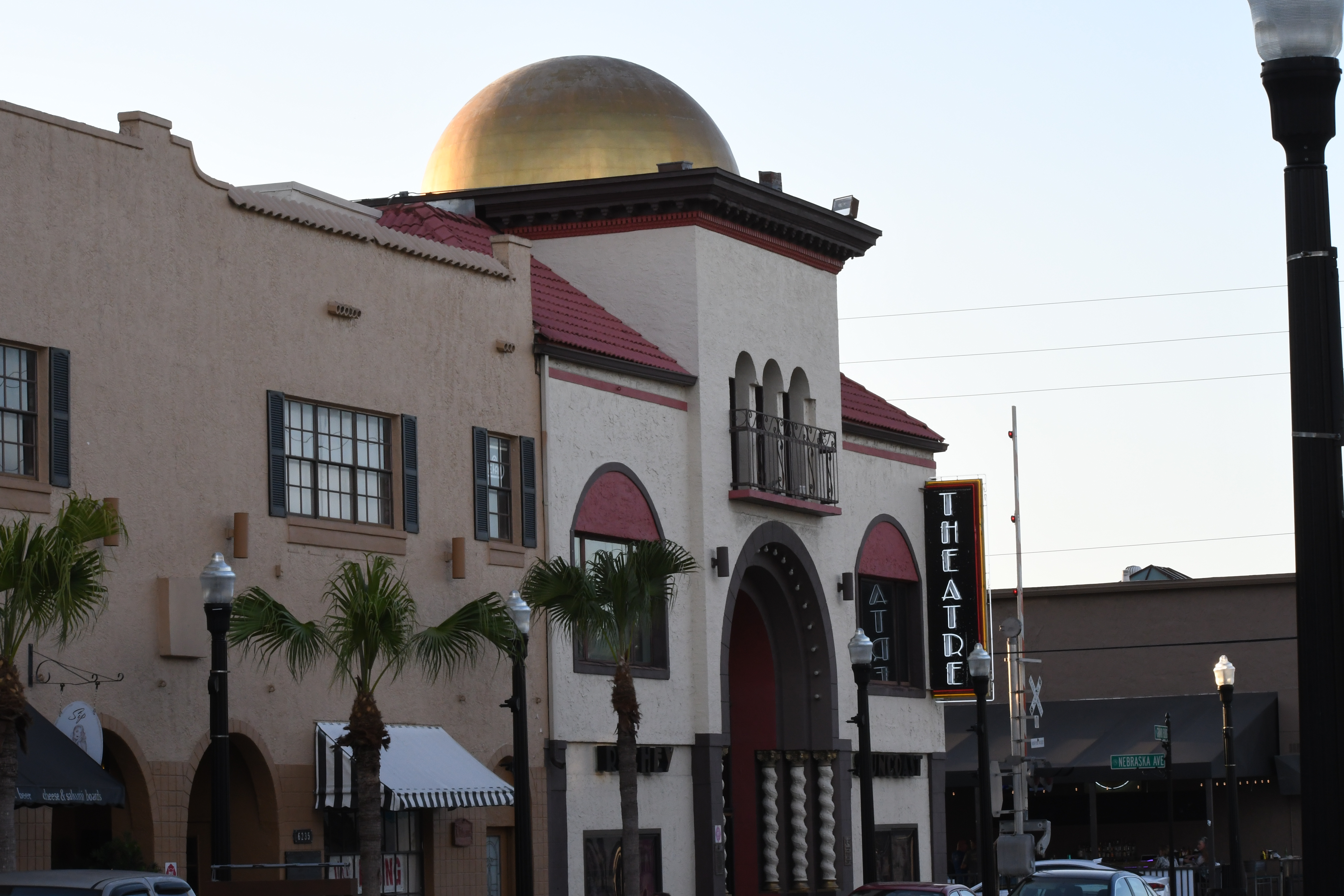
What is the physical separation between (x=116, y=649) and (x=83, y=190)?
5.07 m

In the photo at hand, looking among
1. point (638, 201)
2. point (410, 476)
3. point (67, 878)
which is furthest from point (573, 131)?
point (67, 878)

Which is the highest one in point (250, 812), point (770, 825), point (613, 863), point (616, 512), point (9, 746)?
point (616, 512)

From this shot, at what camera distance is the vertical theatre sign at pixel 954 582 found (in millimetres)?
39719

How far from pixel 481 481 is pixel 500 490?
747mm

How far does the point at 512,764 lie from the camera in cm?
2942

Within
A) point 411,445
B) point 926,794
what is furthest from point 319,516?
point 926,794

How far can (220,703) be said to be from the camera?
18188 mm

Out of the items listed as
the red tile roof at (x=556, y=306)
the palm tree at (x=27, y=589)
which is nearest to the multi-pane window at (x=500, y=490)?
the red tile roof at (x=556, y=306)

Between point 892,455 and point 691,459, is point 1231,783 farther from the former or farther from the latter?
point 691,459

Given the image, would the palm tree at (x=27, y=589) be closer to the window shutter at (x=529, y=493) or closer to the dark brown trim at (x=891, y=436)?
the window shutter at (x=529, y=493)

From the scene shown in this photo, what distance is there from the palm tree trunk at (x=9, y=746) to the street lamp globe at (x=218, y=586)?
175cm

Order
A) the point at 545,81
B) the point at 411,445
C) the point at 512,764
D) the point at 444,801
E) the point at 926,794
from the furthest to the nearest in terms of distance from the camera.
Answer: the point at 926,794 < the point at 545,81 < the point at 512,764 < the point at 411,445 < the point at 444,801

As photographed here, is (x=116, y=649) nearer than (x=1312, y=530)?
No

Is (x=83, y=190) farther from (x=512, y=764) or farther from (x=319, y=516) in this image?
(x=512, y=764)
